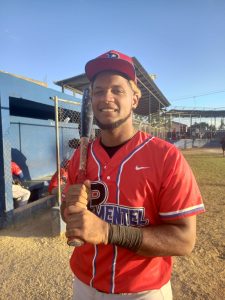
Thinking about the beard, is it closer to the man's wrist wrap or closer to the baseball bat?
the baseball bat

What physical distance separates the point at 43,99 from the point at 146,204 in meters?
6.40

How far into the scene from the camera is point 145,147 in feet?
4.87

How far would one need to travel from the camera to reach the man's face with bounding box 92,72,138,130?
61.2 inches

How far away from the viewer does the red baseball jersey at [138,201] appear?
4.37 feet

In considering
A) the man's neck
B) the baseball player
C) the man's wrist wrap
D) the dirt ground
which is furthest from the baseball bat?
the dirt ground

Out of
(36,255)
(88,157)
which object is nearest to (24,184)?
(36,255)

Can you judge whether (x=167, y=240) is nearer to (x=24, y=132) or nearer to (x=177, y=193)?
(x=177, y=193)

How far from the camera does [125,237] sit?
1.24 m

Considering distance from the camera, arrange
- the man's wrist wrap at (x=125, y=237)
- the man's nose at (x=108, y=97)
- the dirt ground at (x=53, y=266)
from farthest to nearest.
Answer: the dirt ground at (x=53, y=266) → the man's nose at (x=108, y=97) → the man's wrist wrap at (x=125, y=237)

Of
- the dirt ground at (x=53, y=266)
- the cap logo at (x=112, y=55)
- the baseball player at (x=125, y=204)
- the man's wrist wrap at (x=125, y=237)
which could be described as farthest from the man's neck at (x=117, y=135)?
the dirt ground at (x=53, y=266)

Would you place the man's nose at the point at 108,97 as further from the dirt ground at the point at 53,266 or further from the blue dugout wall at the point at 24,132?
the blue dugout wall at the point at 24,132

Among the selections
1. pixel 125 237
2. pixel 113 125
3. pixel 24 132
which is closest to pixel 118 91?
pixel 113 125

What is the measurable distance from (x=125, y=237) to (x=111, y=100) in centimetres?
74

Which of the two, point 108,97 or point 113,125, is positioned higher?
point 108,97
